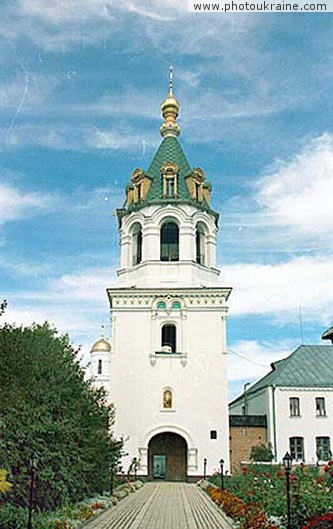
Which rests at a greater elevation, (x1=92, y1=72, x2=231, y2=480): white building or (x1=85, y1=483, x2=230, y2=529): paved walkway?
(x1=92, y1=72, x2=231, y2=480): white building

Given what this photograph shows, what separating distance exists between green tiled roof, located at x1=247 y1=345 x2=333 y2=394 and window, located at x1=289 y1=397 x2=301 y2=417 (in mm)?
838

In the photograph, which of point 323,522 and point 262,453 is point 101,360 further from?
point 323,522

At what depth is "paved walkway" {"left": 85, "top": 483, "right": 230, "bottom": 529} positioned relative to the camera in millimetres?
14953

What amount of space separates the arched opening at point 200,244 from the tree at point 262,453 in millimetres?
10072

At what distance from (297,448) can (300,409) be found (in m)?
2.08

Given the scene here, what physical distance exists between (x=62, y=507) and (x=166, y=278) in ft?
61.1

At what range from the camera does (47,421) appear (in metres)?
15.9

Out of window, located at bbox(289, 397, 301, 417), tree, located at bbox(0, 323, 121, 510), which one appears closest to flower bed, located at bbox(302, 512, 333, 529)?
tree, located at bbox(0, 323, 121, 510)

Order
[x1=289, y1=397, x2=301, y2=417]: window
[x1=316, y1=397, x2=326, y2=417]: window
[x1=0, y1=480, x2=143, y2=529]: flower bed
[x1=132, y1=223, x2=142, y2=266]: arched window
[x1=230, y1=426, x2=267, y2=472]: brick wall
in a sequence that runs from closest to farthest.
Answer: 1. [x1=0, y1=480, x2=143, y2=529]: flower bed
2. [x1=230, y1=426, x2=267, y2=472]: brick wall
3. [x1=289, y1=397, x2=301, y2=417]: window
4. [x1=316, y1=397, x2=326, y2=417]: window
5. [x1=132, y1=223, x2=142, y2=266]: arched window

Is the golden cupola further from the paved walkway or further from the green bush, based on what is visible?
the green bush

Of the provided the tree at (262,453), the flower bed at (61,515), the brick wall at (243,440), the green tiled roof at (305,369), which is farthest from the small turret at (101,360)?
the flower bed at (61,515)

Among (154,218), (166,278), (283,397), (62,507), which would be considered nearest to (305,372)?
(283,397)

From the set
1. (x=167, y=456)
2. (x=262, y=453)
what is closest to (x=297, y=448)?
(x=262, y=453)

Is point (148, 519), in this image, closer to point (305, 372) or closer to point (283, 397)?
point (283, 397)
